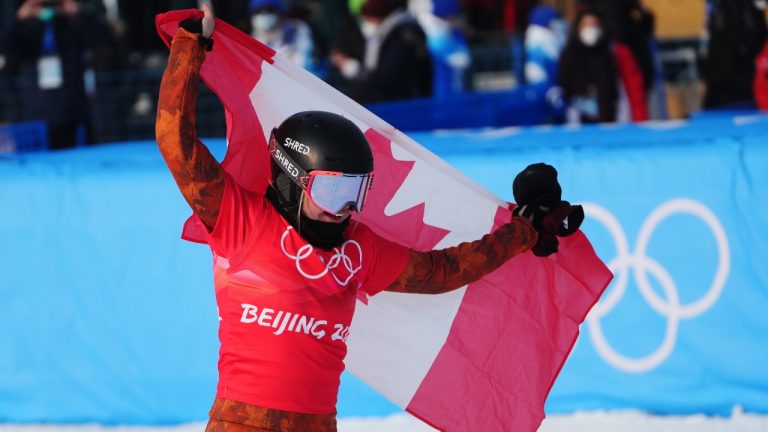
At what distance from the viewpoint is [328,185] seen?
11.7 ft

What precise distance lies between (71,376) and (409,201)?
2.81m

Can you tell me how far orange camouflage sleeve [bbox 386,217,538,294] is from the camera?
3.97 meters

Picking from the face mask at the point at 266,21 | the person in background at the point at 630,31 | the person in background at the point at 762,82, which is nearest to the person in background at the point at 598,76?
the person in background at the point at 630,31

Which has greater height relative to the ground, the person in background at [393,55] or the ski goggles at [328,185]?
the ski goggles at [328,185]

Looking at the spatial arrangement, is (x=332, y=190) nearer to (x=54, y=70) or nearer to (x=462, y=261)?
(x=462, y=261)

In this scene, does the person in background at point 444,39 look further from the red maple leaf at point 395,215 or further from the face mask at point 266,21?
the red maple leaf at point 395,215

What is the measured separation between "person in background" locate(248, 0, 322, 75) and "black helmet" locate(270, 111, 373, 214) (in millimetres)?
7142

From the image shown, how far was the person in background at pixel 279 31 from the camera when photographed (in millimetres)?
10852

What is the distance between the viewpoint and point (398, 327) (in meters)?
4.52

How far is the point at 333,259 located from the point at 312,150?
13.3 inches

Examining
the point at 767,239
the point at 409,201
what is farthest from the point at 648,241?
the point at 409,201

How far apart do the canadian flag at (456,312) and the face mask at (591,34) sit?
19.6 ft

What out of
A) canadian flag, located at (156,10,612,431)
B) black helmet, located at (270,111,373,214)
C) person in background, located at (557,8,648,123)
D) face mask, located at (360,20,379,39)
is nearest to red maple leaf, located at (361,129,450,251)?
canadian flag, located at (156,10,612,431)

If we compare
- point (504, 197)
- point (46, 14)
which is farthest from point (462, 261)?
point (46, 14)
